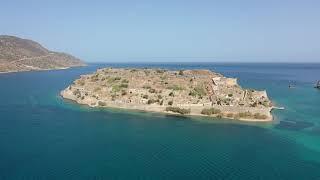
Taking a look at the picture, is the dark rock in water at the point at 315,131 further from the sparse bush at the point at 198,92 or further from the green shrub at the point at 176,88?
the green shrub at the point at 176,88

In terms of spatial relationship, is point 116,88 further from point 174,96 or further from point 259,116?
point 259,116

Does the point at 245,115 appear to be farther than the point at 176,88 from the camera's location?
No

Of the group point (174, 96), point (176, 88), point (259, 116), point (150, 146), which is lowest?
point (150, 146)

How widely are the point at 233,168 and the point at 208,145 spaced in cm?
861

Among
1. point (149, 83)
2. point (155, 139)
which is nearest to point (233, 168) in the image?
point (155, 139)

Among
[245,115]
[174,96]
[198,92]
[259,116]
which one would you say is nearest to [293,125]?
[259,116]

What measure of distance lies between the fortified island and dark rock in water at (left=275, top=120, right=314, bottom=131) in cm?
300

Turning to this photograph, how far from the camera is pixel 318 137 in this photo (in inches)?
2045

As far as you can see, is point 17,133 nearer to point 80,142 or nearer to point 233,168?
point 80,142

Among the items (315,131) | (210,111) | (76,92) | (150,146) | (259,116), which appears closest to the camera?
(150,146)

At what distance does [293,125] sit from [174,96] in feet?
76.0

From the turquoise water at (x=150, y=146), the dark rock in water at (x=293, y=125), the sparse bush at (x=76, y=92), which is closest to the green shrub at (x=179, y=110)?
the turquoise water at (x=150, y=146)

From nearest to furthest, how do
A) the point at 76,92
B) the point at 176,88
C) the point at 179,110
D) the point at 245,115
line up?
the point at 245,115
the point at 179,110
the point at 176,88
the point at 76,92

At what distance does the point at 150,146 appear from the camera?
45.4 meters
